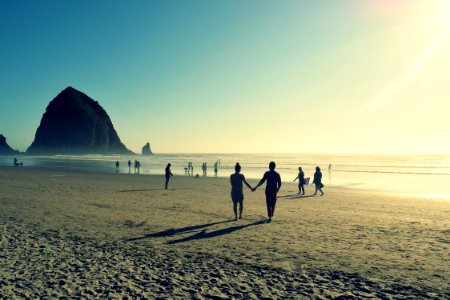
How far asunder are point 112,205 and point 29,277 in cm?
924

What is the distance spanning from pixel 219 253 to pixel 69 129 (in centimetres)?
18973

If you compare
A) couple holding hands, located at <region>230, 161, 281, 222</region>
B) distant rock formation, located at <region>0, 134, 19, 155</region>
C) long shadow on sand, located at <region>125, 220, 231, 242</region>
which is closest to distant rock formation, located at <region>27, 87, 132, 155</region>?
distant rock formation, located at <region>0, 134, 19, 155</region>

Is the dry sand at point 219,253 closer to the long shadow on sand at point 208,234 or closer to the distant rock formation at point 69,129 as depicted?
the long shadow on sand at point 208,234

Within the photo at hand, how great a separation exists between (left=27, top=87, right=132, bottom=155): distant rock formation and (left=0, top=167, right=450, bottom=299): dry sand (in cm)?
17529

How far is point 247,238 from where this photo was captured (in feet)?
30.1

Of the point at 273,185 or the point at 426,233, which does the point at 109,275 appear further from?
the point at 426,233

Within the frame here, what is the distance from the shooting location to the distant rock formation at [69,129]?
174 metres

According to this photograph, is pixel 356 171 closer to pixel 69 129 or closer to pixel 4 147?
pixel 69 129

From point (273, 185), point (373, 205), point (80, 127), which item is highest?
point (80, 127)

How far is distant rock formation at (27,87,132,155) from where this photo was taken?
17425cm

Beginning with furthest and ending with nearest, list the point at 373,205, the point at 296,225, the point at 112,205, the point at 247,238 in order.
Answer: the point at 373,205
the point at 112,205
the point at 296,225
the point at 247,238

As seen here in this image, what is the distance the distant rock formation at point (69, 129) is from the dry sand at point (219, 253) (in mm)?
175295

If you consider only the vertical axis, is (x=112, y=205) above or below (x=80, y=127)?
below

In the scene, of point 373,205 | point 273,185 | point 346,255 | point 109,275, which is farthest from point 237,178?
point 373,205
